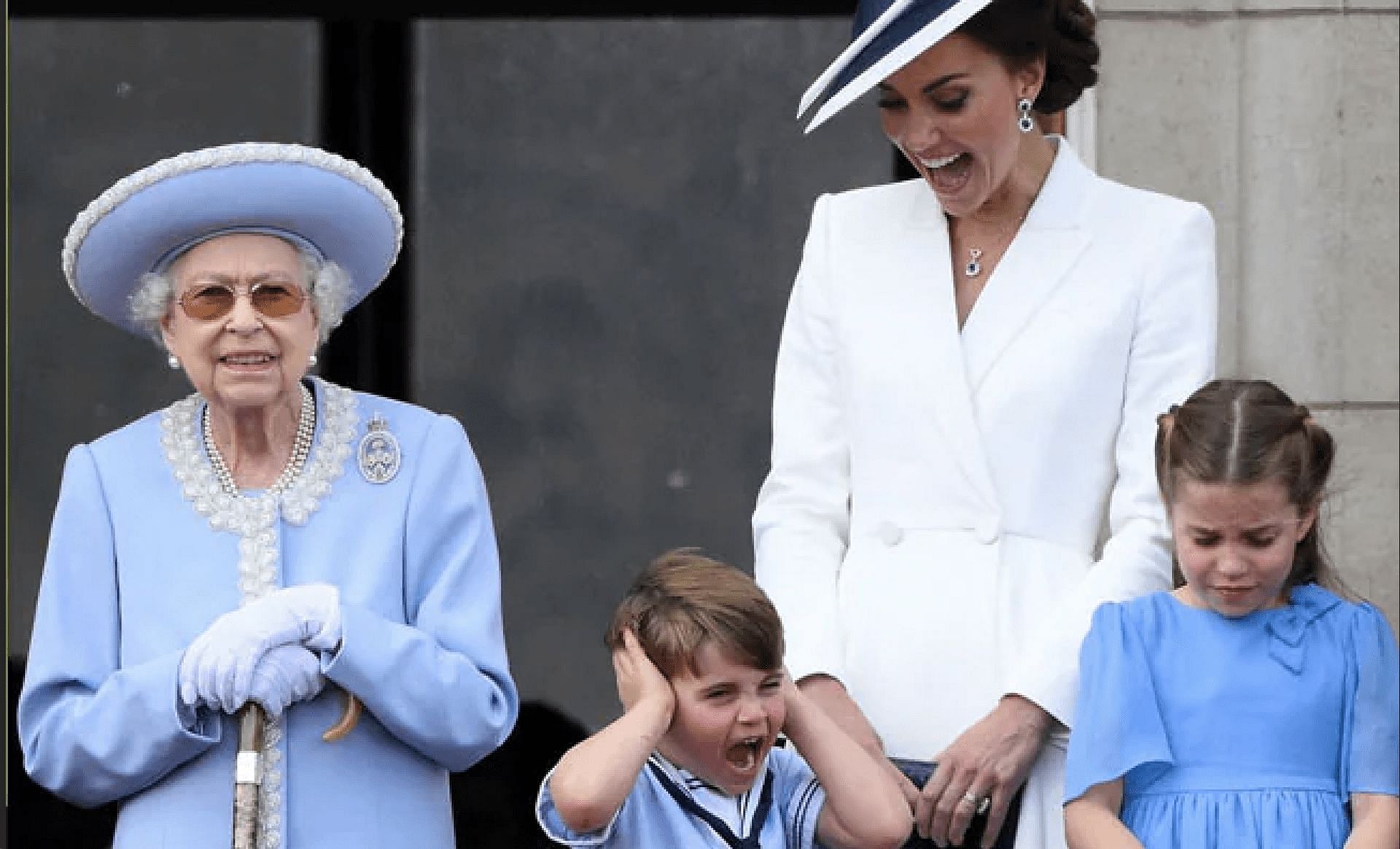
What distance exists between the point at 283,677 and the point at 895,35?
4.20 feet

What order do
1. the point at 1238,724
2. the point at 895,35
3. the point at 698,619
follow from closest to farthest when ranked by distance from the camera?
1. the point at 698,619
2. the point at 1238,724
3. the point at 895,35

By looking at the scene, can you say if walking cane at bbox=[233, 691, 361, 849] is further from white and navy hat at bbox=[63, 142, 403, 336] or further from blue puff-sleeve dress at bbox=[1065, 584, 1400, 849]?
blue puff-sleeve dress at bbox=[1065, 584, 1400, 849]

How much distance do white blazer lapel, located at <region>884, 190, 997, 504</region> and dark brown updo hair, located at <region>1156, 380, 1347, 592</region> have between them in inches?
12.4

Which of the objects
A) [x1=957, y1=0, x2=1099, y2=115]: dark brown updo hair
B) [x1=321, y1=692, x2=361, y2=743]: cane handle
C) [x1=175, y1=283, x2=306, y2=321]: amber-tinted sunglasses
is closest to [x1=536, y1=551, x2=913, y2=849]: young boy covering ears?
[x1=321, y1=692, x2=361, y2=743]: cane handle

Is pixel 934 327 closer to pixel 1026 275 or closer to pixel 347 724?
pixel 1026 275

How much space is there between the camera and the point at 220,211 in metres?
4.16

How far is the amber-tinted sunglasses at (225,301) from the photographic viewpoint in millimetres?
4195

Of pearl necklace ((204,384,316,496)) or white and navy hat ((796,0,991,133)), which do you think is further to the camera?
white and navy hat ((796,0,991,133))

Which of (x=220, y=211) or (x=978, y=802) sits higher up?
(x=220, y=211)

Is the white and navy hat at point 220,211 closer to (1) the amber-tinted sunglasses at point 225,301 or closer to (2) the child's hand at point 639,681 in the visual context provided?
(1) the amber-tinted sunglasses at point 225,301

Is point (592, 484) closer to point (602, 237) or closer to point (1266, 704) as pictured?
point (602, 237)

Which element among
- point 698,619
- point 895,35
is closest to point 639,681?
point 698,619

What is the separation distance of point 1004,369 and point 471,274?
1966 mm

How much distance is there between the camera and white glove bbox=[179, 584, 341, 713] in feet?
13.1
